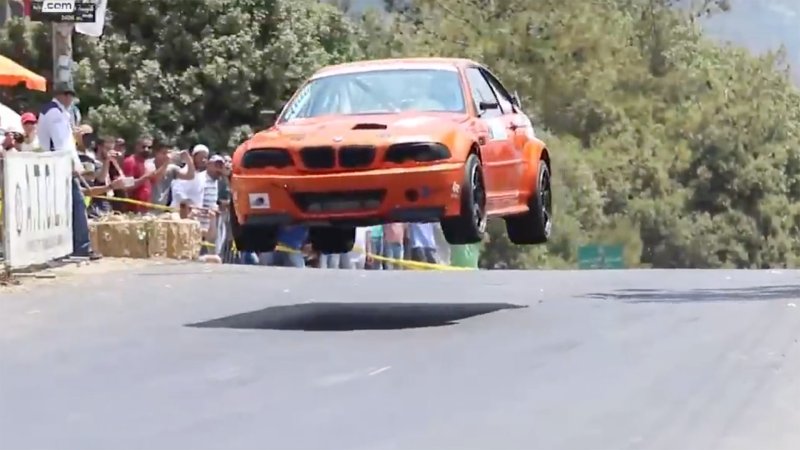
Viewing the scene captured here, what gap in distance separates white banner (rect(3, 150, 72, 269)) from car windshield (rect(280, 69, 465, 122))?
385 cm

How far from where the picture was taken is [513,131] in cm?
1377

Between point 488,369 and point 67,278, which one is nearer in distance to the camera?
point 488,369

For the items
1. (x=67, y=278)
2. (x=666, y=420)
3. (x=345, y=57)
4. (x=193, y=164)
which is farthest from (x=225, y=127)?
(x=666, y=420)

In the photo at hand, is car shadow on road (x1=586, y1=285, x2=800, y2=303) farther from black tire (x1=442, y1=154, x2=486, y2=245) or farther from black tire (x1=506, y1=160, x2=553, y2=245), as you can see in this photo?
black tire (x1=442, y1=154, x2=486, y2=245)

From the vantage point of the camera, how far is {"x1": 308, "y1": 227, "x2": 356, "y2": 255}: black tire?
1412 cm

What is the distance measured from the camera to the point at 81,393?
30.6 feet

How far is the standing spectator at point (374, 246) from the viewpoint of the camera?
23.8 metres

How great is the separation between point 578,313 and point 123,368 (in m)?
4.44

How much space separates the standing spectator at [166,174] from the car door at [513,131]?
8103 mm

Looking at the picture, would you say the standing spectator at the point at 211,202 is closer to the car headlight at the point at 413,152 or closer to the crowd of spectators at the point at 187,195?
the crowd of spectators at the point at 187,195

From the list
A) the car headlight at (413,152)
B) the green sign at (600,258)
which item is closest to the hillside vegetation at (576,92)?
the green sign at (600,258)

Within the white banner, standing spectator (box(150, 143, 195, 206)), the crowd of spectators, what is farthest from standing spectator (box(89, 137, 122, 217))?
the white banner

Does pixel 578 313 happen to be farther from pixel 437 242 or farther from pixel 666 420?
pixel 437 242

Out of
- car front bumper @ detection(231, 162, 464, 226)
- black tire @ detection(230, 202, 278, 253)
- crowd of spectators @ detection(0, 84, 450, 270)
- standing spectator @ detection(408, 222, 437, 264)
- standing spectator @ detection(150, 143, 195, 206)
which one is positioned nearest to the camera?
car front bumper @ detection(231, 162, 464, 226)
